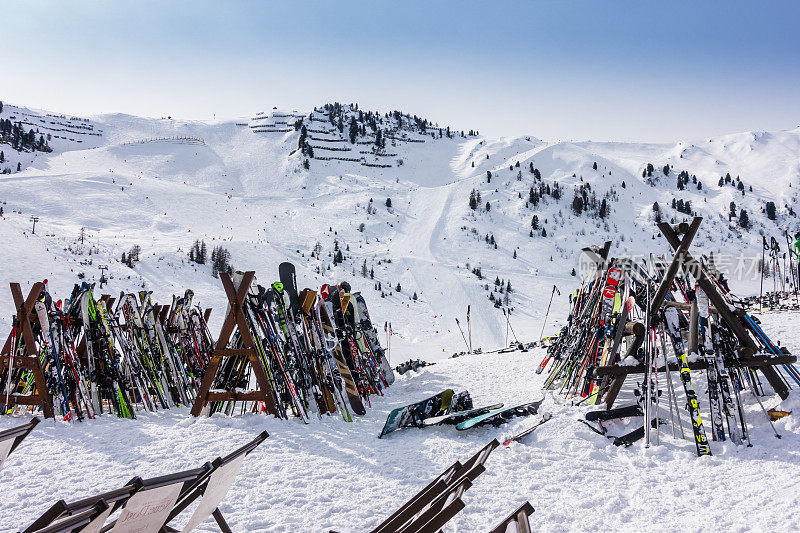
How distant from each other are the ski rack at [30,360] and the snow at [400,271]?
0.45 metres

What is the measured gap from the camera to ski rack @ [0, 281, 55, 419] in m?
7.38

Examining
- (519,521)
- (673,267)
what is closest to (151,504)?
(519,521)

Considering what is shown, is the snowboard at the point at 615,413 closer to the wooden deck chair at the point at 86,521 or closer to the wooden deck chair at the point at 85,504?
the wooden deck chair at the point at 85,504

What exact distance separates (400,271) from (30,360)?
29.0 meters

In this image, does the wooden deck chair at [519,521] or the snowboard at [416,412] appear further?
the snowboard at [416,412]

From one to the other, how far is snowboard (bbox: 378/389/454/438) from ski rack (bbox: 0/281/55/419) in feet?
17.7

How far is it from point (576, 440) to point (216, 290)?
24.8 m

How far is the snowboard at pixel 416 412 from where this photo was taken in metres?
6.89

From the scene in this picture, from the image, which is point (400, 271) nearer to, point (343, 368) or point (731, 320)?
point (343, 368)

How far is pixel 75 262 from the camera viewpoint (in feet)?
84.4

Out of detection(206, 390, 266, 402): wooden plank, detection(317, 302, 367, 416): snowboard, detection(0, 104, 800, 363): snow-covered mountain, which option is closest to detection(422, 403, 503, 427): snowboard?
detection(317, 302, 367, 416): snowboard

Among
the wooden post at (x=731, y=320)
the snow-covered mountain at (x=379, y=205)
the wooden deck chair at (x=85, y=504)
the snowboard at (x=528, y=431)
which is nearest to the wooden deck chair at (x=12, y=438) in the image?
the wooden deck chair at (x=85, y=504)

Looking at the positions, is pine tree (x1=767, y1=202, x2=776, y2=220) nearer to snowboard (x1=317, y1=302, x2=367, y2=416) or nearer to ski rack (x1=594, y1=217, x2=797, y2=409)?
ski rack (x1=594, y1=217, x2=797, y2=409)

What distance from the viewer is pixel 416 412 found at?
7203 mm
